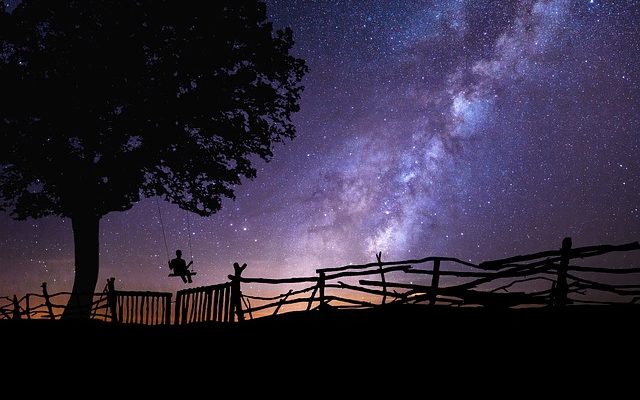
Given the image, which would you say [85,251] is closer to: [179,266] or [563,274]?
[179,266]

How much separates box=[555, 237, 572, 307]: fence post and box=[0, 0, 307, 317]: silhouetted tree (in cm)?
1372

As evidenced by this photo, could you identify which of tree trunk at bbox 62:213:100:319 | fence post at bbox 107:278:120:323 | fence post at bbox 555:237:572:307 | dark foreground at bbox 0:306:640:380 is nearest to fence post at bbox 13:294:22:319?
tree trunk at bbox 62:213:100:319

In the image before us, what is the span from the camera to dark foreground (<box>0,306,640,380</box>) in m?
5.30

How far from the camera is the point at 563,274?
7977mm

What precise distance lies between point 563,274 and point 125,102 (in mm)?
15578

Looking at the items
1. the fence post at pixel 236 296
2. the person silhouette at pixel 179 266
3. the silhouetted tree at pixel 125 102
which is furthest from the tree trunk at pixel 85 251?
the fence post at pixel 236 296

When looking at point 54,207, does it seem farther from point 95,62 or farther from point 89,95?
point 95,62

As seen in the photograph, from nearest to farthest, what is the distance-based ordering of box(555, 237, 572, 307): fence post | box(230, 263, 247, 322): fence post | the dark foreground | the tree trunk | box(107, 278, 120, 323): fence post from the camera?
1. the dark foreground
2. box(555, 237, 572, 307): fence post
3. box(230, 263, 247, 322): fence post
4. box(107, 278, 120, 323): fence post
5. the tree trunk

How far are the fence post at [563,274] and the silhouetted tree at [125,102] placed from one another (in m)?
13.7

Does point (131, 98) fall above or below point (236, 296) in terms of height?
above

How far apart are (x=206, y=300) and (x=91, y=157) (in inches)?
379

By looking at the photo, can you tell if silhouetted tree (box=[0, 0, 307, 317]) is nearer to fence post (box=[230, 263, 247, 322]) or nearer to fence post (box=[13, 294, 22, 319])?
fence post (box=[13, 294, 22, 319])

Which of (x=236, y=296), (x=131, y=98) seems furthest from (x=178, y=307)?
(x=131, y=98)

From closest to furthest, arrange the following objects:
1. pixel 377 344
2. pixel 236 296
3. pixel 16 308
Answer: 1. pixel 377 344
2. pixel 236 296
3. pixel 16 308
